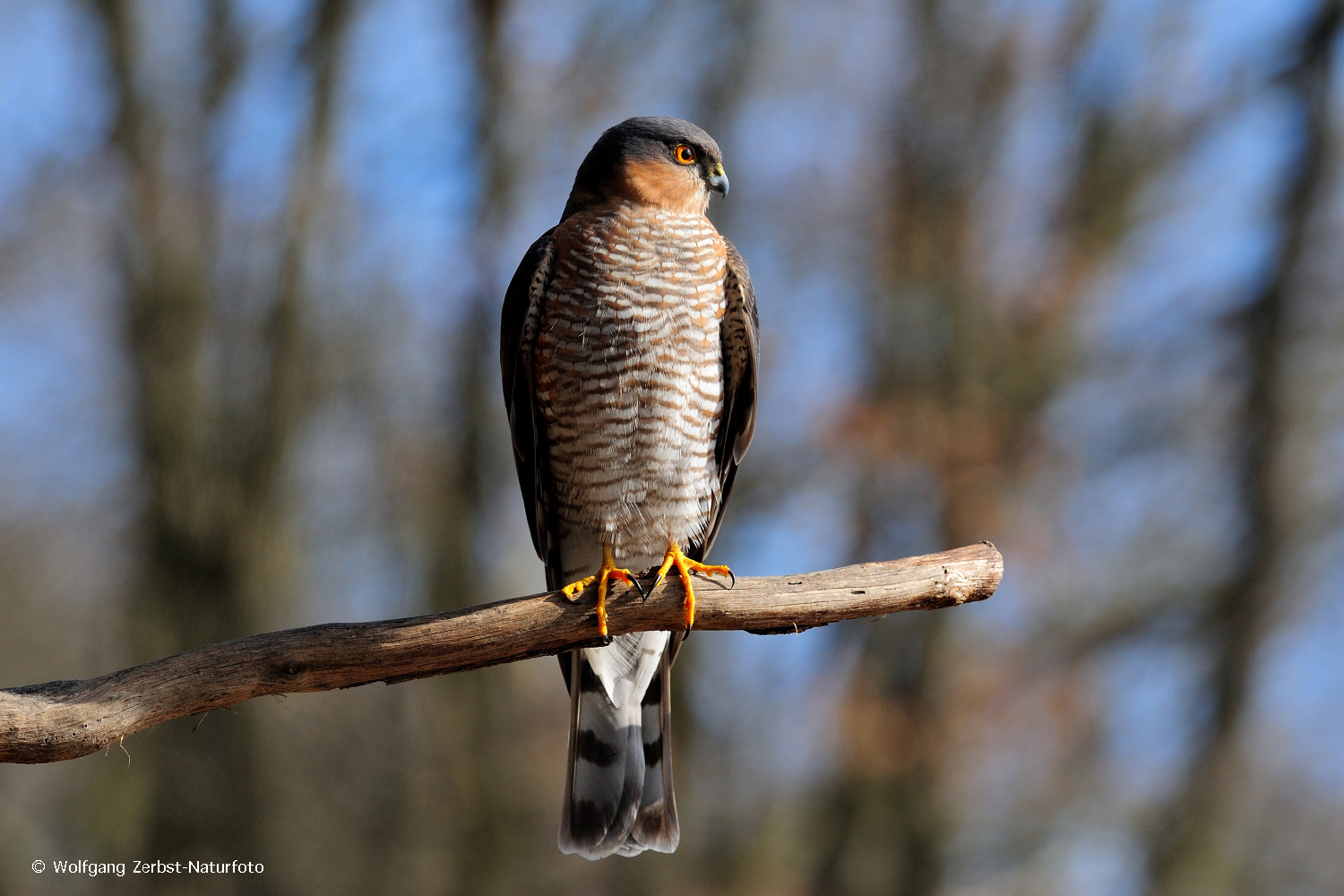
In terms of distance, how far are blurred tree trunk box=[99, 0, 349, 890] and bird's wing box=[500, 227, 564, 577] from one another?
15.3ft

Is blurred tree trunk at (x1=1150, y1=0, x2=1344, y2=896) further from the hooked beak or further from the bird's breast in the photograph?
the bird's breast

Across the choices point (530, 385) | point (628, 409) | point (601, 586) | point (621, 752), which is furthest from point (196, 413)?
point (601, 586)

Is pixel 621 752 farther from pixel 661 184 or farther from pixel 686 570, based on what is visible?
pixel 661 184

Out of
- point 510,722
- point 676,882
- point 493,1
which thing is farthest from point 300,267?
point 676,882

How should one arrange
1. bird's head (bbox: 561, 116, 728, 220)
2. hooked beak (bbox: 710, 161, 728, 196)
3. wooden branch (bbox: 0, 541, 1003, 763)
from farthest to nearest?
hooked beak (bbox: 710, 161, 728, 196)
bird's head (bbox: 561, 116, 728, 220)
wooden branch (bbox: 0, 541, 1003, 763)

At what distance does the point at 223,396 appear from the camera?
826cm

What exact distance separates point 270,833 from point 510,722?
1.99m

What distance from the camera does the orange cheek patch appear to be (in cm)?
396

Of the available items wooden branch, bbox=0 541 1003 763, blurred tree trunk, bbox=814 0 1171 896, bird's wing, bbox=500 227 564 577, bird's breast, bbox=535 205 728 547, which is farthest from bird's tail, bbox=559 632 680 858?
blurred tree trunk, bbox=814 0 1171 896

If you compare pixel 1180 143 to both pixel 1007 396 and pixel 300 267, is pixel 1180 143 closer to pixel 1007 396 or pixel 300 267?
pixel 1007 396

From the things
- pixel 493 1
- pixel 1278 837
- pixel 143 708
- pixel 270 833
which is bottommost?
pixel 1278 837

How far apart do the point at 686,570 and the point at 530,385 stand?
1003 millimetres

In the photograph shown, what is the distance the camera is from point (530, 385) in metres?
3.94

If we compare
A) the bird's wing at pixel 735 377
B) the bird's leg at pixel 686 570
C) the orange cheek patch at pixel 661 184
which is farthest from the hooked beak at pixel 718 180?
the bird's leg at pixel 686 570
